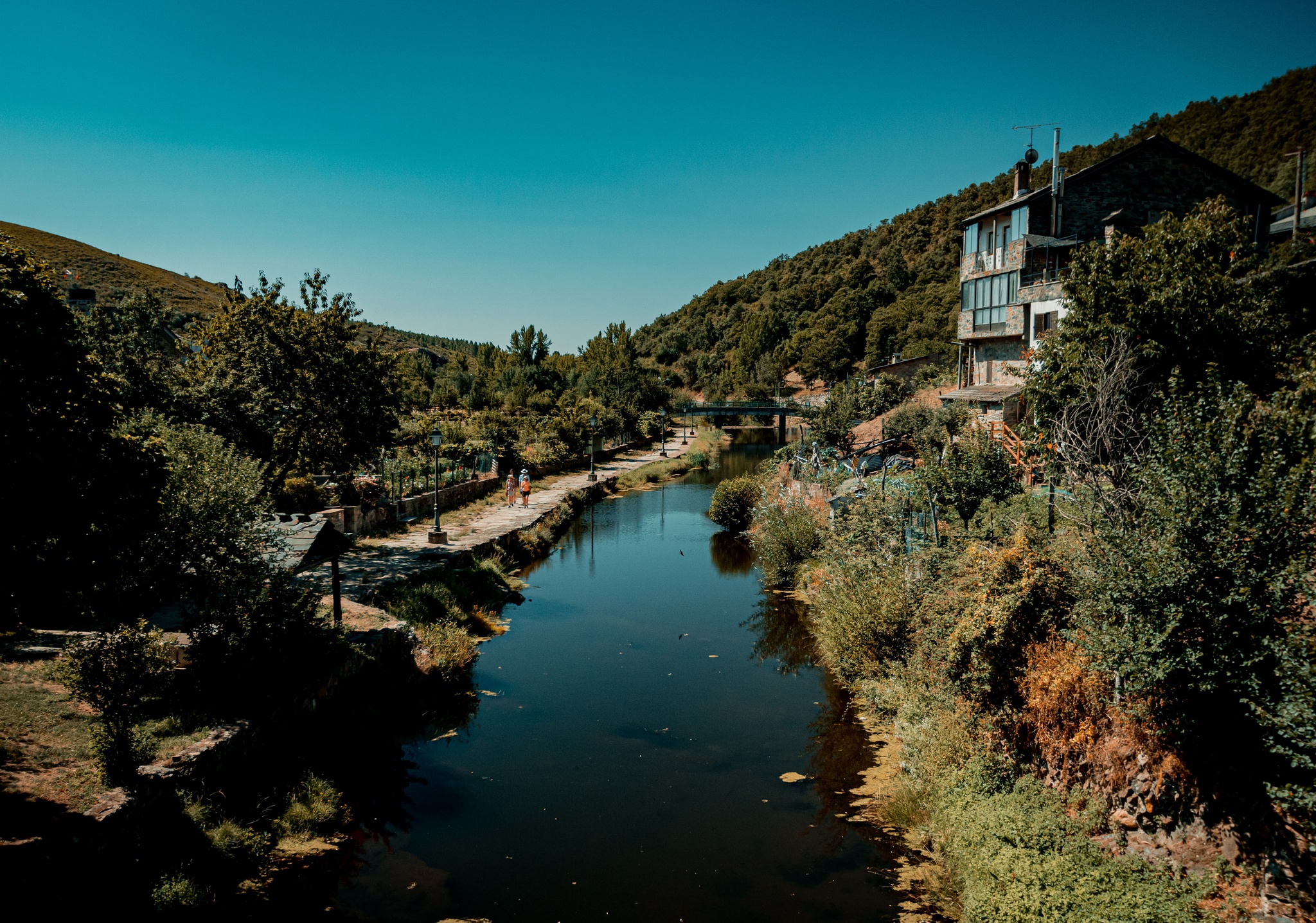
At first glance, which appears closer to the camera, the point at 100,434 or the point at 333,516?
the point at 100,434

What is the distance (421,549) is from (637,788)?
37.7 feet

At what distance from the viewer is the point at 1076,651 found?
28.4 feet

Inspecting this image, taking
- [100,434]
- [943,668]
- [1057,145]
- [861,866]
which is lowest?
[861,866]

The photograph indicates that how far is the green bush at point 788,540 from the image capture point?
20219 mm

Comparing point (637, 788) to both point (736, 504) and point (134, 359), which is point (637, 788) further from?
point (736, 504)

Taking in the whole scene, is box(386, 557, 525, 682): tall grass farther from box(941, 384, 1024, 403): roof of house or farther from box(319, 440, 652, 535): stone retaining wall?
box(941, 384, 1024, 403): roof of house

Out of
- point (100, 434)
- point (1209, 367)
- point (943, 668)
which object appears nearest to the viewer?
point (100, 434)

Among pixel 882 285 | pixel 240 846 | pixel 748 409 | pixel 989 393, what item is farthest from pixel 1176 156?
pixel 882 285

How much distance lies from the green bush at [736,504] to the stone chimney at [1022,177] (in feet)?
57.7

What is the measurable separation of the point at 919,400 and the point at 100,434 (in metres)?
37.0

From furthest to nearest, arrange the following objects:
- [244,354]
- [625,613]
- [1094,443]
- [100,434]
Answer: [625,613] < [244,354] < [1094,443] < [100,434]

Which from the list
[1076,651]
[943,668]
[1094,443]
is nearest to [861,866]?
[943,668]

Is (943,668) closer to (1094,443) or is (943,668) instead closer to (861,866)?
(861,866)

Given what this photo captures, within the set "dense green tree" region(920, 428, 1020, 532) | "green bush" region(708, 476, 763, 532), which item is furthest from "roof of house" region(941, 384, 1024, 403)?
"dense green tree" region(920, 428, 1020, 532)
